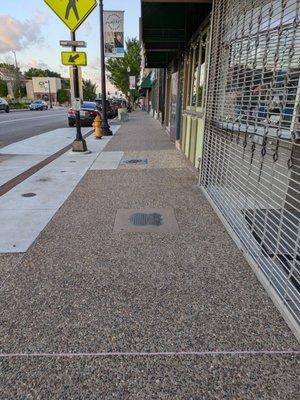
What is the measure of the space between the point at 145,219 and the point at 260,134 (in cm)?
202

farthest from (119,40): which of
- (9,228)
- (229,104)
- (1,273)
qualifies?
(1,273)

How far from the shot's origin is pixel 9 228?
4203 millimetres

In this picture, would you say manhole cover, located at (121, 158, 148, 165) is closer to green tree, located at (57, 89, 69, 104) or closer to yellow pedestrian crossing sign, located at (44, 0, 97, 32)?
yellow pedestrian crossing sign, located at (44, 0, 97, 32)

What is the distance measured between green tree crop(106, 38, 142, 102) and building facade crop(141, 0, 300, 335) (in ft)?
124

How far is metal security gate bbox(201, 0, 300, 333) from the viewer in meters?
2.71

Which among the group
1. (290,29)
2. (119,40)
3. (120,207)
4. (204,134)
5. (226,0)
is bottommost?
(120,207)

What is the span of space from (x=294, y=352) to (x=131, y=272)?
1.58m

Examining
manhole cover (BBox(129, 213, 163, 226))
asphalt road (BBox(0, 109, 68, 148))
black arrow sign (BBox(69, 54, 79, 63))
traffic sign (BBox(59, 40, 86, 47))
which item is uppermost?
traffic sign (BBox(59, 40, 86, 47))

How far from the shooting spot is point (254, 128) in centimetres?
346

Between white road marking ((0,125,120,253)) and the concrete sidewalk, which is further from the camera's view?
white road marking ((0,125,120,253))

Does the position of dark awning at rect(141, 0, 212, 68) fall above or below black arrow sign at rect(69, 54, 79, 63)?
above

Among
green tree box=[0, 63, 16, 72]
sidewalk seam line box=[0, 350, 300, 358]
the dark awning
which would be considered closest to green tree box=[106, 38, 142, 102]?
the dark awning

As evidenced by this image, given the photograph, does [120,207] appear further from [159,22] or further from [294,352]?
[159,22]

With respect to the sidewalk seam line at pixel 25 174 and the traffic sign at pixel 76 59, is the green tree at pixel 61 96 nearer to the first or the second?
the sidewalk seam line at pixel 25 174
